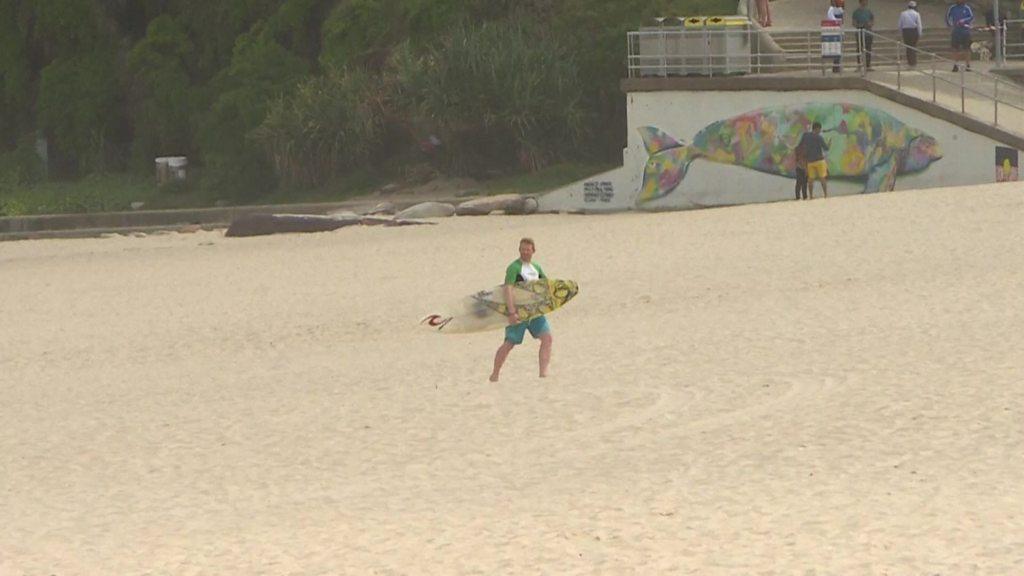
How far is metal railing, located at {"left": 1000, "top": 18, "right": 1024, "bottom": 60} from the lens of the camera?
3023 centimetres

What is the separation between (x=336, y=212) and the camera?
103 feet

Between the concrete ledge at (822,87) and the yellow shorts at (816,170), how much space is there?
1416 mm

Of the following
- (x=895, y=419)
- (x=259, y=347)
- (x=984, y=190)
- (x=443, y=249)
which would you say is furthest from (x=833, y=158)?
(x=895, y=419)

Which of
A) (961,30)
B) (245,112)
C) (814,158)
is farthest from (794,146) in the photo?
(245,112)

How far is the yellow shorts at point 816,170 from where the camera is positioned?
27.3 m

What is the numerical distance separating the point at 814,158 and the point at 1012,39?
6.56 metres

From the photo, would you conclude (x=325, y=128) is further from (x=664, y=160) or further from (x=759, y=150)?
(x=759, y=150)

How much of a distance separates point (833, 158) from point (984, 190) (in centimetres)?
380

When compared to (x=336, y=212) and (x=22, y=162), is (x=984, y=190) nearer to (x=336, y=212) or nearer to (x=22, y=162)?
(x=336, y=212)

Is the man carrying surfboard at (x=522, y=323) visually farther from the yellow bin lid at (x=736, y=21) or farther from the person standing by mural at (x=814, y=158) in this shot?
the yellow bin lid at (x=736, y=21)

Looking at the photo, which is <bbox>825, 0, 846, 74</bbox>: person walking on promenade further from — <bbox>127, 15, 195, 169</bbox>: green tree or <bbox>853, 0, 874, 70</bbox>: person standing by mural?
<bbox>127, 15, 195, 169</bbox>: green tree

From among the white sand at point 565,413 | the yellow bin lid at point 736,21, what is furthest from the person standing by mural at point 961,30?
the white sand at point 565,413

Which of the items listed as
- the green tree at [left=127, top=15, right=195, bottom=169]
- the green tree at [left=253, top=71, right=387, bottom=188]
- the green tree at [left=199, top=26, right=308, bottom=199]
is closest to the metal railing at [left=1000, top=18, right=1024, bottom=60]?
the green tree at [left=253, top=71, right=387, bottom=188]

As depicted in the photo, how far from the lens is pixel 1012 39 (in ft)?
105
